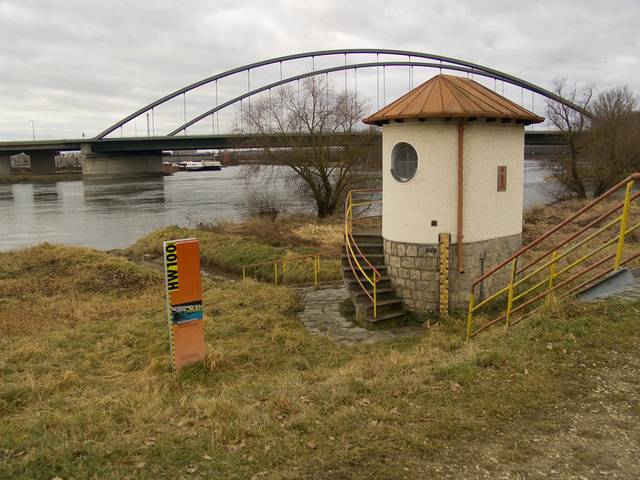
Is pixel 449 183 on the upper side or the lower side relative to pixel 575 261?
upper

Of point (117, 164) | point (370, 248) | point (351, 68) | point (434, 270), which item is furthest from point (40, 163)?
point (434, 270)

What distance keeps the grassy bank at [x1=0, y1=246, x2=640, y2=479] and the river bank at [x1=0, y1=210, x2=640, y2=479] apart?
0.05 feet

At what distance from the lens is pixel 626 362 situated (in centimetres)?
563

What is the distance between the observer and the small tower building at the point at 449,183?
10227mm

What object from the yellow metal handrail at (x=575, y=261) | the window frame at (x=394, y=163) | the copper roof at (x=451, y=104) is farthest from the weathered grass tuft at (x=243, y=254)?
the yellow metal handrail at (x=575, y=261)

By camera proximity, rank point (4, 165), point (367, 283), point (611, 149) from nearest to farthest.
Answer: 1. point (367, 283)
2. point (611, 149)
3. point (4, 165)

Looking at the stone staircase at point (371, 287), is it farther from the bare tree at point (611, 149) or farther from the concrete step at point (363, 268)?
the bare tree at point (611, 149)

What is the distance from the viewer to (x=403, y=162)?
10.8 m

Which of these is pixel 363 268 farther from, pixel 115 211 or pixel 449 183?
pixel 115 211

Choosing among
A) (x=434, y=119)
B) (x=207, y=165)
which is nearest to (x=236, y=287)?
(x=434, y=119)

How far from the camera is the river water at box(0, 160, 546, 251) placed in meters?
30.6

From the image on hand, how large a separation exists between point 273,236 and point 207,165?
125860mm

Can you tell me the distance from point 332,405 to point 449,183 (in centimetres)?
626

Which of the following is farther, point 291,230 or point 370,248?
point 291,230
